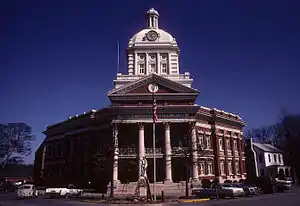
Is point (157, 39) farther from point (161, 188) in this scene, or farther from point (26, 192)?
point (26, 192)

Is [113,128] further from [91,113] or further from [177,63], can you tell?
[177,63]

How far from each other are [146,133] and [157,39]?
22398 mm

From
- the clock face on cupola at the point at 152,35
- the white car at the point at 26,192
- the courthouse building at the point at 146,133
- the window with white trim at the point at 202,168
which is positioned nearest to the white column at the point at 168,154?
the courthouse building at the point at 146,133

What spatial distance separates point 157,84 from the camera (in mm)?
47094

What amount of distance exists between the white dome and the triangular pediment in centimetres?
1677

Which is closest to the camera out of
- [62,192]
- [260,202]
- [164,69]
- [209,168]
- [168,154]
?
[260,202]

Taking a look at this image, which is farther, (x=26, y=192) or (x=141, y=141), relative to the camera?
(x=141, y=141)

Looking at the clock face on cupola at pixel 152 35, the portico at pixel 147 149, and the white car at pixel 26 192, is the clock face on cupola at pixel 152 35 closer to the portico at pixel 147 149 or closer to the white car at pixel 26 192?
the portico at pixel 147 149

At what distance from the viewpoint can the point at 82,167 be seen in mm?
53219

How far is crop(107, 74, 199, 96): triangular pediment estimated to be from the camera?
46594 millimetres

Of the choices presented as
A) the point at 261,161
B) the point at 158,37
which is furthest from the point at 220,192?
the point at 261,161

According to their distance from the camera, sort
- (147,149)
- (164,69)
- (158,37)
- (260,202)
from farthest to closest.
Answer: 1. (158,37)
2. (164,69)
3. (147,149)
4. (260,202)

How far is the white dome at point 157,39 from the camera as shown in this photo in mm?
62091

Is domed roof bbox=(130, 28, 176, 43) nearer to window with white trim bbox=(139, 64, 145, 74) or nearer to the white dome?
the white dome
